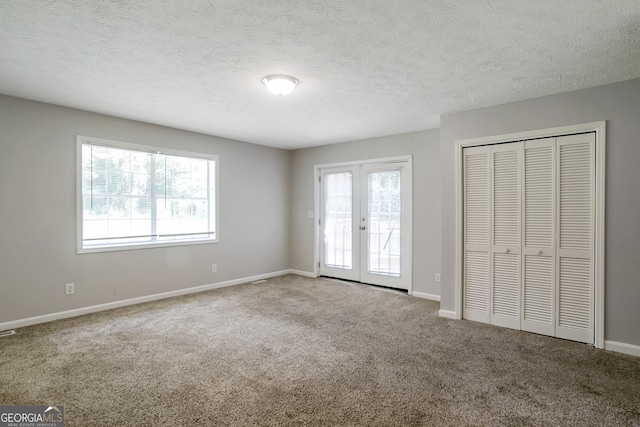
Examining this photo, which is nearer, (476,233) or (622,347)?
(622,347)

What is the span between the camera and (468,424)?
1985 millimetres

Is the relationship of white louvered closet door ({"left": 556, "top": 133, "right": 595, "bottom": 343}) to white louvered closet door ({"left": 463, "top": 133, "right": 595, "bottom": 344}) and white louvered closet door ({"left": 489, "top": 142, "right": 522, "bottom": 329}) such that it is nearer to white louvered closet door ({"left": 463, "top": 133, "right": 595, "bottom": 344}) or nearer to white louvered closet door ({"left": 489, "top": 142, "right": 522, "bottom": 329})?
white louvered closet door ({"left": 463, "top": 133, "right": 595, "bottom": 344})

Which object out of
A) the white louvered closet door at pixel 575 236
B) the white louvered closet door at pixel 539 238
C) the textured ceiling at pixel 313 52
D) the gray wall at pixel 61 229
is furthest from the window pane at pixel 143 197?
the white louvered closet door at pixel 575 236

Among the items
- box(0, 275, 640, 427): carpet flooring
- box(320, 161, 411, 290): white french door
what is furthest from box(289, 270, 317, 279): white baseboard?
box(0, 275, 640, 427): carpet flooring

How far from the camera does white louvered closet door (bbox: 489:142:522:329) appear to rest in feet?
11.7

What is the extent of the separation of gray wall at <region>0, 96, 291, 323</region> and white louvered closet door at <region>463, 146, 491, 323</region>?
11.8 ft

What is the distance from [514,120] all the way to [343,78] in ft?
6.40

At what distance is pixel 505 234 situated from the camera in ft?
11.9

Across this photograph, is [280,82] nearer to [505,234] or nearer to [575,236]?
[505,234]

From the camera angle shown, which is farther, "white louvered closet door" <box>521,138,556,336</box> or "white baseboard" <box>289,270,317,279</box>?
"white baseboard" <box>289,270,317,279</box>

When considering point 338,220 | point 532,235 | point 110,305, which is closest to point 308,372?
point 532,235

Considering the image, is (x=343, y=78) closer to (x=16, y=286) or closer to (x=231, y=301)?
(x=231, y=301)

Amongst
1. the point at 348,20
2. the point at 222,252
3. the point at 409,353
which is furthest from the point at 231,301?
the point at 348,20

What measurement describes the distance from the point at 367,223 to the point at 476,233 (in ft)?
6.55
